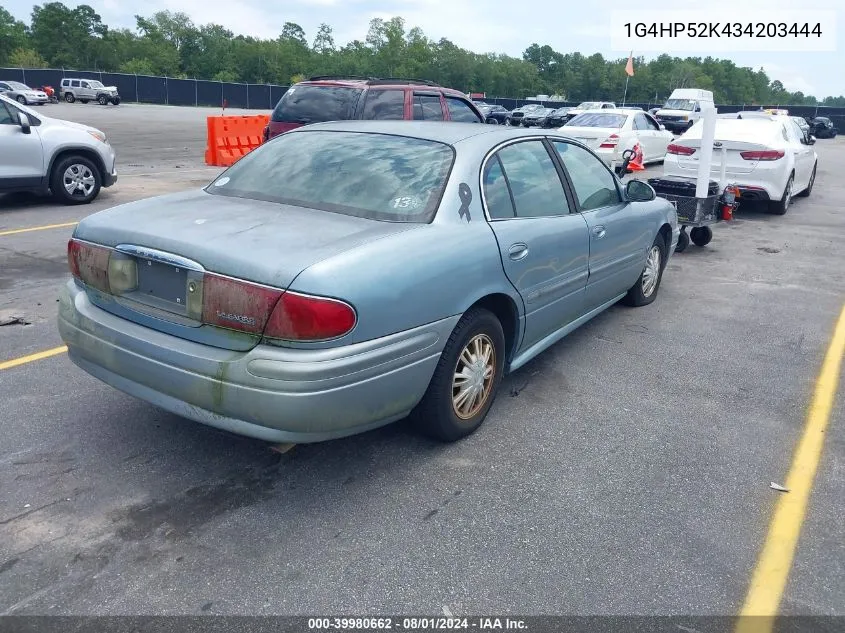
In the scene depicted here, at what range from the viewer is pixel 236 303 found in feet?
9.60

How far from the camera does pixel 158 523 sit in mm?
2992

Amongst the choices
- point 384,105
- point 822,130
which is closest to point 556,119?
point 822,130

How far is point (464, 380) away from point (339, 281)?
103 cm

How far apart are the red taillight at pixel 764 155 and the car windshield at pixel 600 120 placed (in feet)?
19.9

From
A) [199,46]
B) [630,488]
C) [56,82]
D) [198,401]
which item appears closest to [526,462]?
[630,488]

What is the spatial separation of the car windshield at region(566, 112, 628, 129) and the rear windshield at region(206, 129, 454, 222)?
13794mm

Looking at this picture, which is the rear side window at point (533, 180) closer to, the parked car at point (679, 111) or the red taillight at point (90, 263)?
the red taillight at point (90, 263)

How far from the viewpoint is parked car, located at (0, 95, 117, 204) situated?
944 cm

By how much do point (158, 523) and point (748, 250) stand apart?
27.0 feet

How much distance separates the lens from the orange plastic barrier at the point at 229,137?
16.0 meters

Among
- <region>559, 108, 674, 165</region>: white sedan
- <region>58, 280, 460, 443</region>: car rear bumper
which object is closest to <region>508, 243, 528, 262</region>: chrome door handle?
<region>58, 280, 460, 443</region>: car rear bumper

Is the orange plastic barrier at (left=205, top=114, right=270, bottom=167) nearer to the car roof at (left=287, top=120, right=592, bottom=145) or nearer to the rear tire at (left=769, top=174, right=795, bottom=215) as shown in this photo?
the rear tire at (left=769, top=174, right=795, bottom=215)

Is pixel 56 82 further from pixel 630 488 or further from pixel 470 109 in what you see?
pixel 630 488

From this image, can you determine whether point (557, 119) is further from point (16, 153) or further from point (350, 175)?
point (350, 175)
